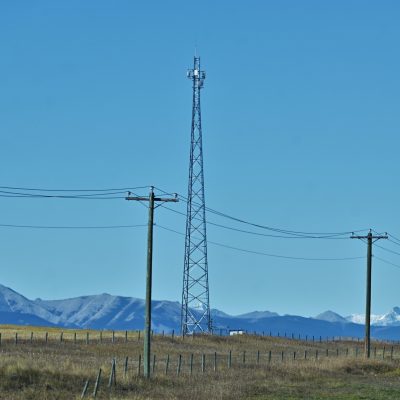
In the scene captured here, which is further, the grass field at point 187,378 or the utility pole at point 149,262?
the utility pole at point 149,262

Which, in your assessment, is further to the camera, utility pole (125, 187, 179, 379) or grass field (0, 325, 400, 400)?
utility pole (125, 187, 179, 379)

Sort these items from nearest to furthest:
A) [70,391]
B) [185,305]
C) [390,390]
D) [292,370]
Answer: [70,391] → [390,390] → [292,370] → [185,305]

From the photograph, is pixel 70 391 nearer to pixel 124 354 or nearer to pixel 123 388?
pixel 123 388

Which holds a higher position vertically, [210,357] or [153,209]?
[153,209]

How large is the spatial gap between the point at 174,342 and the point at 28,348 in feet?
83.8

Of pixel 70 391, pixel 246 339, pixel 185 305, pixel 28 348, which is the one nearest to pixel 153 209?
pixel 70 391

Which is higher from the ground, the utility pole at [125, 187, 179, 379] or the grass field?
the utility pole at [125, 187, 179, 379]

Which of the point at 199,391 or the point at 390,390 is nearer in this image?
the point at 199,391

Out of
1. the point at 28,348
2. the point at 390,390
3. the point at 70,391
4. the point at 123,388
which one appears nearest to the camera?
the point at 70,391

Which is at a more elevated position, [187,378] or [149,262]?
[149,262]

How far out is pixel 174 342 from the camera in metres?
106

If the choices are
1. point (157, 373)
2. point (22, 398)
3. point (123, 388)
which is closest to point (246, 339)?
point (157, 373)

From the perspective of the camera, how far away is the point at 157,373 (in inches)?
2270

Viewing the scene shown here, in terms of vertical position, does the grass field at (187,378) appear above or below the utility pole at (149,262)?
below
